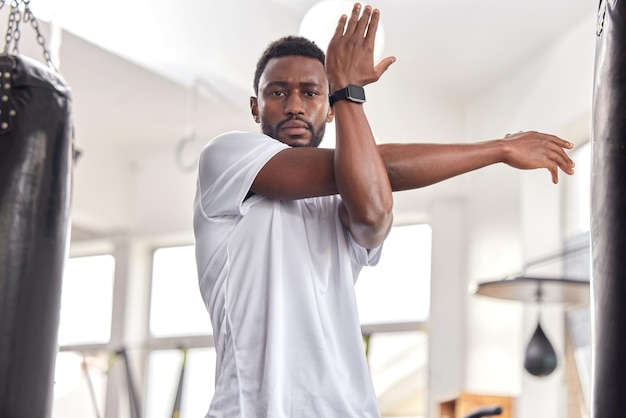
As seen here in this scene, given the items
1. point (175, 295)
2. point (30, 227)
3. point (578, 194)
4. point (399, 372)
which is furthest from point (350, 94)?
point (175, 295)

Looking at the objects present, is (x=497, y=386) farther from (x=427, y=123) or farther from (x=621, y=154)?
(x=621, y=154)

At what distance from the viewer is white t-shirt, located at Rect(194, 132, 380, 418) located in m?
1.63

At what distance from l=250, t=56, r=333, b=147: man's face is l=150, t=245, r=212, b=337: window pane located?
20.6 ft

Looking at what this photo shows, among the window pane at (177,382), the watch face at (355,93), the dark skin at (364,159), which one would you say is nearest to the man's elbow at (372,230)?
the dark skin at (364,159)

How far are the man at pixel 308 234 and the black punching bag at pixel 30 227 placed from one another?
0.57 m

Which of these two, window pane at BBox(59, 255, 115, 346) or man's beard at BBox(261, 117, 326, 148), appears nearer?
man's beard at BBox(261, 117, 326, 148)

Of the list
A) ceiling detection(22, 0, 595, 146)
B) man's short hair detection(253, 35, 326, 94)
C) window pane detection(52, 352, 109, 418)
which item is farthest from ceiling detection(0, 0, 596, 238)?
man's short hair detection(253, 35, 326, 94)

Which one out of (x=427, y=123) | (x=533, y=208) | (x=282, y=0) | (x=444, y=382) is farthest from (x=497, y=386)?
(x=282, y=0)

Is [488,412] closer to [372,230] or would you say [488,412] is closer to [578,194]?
[578,194]

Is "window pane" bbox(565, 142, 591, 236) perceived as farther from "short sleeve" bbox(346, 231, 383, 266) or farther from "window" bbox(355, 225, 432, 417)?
"short sleeve" bbox(346, 231, 383, 266)

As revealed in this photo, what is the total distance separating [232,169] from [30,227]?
0.66 meters

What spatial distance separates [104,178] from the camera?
8.44m

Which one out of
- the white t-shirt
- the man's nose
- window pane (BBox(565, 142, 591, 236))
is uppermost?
window pane (BBox(565, 142, 591, 236))

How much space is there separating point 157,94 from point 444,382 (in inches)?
107
